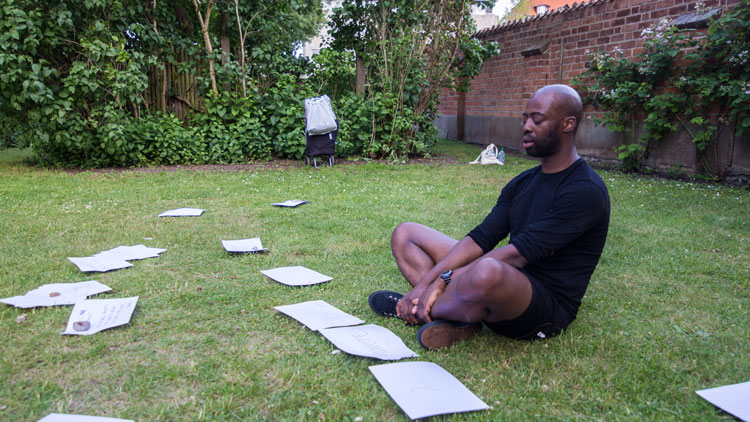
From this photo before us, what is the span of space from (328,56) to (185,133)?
3118mm

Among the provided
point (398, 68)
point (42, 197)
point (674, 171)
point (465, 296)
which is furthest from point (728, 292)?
point (398, 68)

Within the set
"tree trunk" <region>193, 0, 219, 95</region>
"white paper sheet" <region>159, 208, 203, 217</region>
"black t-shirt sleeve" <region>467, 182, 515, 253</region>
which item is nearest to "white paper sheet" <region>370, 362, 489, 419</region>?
"black t-shirt sleeve" <region>467, 182, 515, 253</region>

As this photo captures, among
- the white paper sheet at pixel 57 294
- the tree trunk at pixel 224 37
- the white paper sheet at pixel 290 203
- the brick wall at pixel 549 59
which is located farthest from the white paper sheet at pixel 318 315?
the tree trunk at pixel 224 37

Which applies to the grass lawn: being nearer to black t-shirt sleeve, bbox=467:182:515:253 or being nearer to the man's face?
black t-shirt sleeve, bbox=467:182:515:253

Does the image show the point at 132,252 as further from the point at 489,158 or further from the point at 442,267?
the point at 489,158

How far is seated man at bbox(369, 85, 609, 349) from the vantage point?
2262mm

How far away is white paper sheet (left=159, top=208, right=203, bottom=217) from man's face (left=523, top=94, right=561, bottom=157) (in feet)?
12.8

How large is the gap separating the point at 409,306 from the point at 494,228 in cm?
61

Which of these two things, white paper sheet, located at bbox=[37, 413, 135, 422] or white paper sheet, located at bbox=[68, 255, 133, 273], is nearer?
white paper sheet, located at bbox=[37, 413, 135, 422]

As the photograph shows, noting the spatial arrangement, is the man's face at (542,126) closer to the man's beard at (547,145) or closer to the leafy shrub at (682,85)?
the man's beard at (547,145)

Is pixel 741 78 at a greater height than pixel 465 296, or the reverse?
pixel 741 78

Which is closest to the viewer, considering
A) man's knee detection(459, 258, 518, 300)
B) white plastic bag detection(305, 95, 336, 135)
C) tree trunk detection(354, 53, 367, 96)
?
man's knee detection(459, 258, 518, 300)

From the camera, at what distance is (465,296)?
2.25 metres

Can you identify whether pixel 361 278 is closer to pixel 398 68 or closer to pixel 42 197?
pixel 42 197
